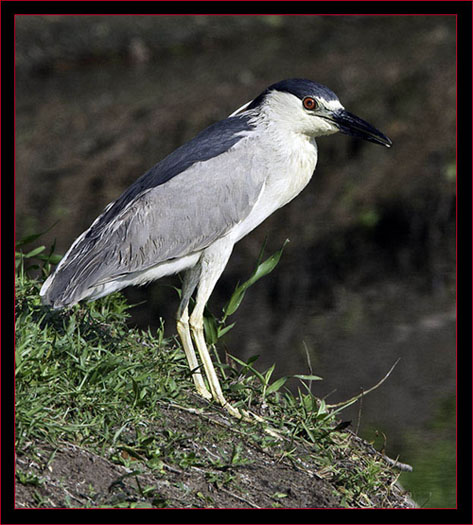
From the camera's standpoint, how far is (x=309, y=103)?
530 centimetres

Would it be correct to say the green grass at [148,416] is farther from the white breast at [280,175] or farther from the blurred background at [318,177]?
the white breast at [280,175]

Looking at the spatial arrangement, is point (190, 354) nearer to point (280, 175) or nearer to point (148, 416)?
point (148, 416)

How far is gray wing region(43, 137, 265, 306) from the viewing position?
16.7ft

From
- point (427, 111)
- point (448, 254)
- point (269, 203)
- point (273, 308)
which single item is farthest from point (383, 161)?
point (269, 203)

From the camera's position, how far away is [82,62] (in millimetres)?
16969

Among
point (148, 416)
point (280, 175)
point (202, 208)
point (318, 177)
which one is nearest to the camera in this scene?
point (148, 416)

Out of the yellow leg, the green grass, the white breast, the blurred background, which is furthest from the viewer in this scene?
the blurred background

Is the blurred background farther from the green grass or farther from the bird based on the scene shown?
the bird

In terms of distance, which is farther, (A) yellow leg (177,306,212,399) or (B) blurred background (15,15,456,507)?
(B) blurred background (15,15,456,507)

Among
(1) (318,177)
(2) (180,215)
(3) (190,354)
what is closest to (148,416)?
(3) (190,354)

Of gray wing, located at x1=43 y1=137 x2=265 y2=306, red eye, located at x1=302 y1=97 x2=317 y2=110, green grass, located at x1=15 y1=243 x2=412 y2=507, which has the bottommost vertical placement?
green grass, located at x1=15 y1=243 x2=412 y2=507

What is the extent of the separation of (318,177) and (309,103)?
24.0ft

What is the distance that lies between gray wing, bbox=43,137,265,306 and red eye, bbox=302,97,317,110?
1.32 ft

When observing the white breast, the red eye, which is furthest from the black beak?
the white breast
